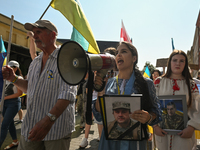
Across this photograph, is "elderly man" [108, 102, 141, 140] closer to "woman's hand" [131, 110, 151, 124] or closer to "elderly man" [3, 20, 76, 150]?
"woman's hand" [131, 110, 151, 124]

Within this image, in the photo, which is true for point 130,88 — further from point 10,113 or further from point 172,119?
point 10,113

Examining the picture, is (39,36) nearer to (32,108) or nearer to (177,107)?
(32,108)

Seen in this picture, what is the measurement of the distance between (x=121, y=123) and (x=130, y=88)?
1.17 feet

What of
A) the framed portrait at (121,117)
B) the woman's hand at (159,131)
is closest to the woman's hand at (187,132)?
the woman's hand at (159,131)

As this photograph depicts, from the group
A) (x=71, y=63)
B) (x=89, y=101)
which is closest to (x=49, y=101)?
(x=71, y=63)

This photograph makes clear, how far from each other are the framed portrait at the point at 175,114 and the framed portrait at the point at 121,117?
92 centimetres

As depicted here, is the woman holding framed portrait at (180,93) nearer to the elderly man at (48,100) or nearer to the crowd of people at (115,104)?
the crowd of people at (115,104)

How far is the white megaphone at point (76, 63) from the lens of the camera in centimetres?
131

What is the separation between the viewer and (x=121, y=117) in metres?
1.31

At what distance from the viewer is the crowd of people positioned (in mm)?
1374

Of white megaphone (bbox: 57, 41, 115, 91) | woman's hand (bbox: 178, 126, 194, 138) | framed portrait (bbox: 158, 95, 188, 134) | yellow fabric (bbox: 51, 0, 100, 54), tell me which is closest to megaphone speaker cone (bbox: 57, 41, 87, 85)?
white megaphone (bbox: 57, 41, 115, 91)

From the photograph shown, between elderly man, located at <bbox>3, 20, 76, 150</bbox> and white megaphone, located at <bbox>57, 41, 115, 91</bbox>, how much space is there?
34 cm

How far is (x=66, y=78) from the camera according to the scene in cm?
139

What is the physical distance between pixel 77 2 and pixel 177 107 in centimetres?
213
